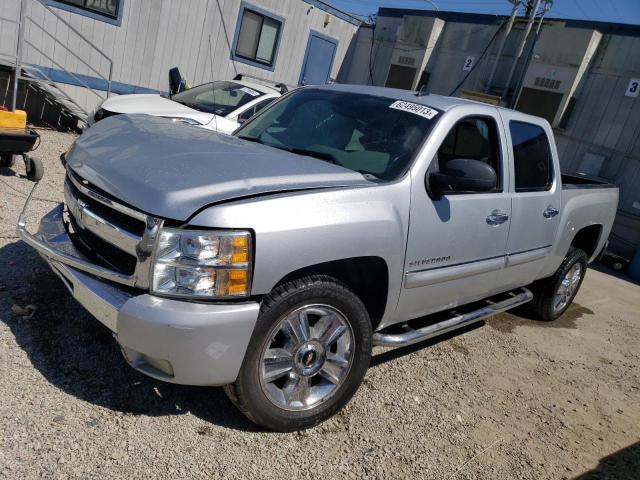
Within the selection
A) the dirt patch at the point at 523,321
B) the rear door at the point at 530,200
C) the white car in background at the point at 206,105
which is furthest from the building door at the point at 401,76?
the rear door at the point at 530,200

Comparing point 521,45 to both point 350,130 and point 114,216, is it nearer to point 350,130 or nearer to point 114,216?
point 350,130

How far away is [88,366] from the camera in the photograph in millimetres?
3006

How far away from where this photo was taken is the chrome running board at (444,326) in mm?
3137

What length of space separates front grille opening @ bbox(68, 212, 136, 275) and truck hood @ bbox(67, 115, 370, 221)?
287mm

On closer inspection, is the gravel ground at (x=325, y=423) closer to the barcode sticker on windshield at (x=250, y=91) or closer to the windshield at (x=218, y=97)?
the windshield at (x=218, y=97)

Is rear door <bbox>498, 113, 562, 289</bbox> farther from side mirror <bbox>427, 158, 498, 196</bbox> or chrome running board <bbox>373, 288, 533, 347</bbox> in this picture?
side mirror <bbox>427, 158, 498, 196</bbox>

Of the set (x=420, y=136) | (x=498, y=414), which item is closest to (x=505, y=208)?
(x=420, y=136)

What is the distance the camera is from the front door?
311 cm

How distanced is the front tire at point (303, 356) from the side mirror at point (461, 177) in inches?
33.4

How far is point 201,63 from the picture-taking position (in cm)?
1199

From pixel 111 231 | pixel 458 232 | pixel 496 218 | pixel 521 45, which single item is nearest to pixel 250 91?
→ pixel 496 218

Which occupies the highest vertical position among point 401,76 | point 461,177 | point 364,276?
point 401,76

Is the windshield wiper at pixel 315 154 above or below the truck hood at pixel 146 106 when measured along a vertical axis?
above

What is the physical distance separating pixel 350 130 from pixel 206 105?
5391mm
